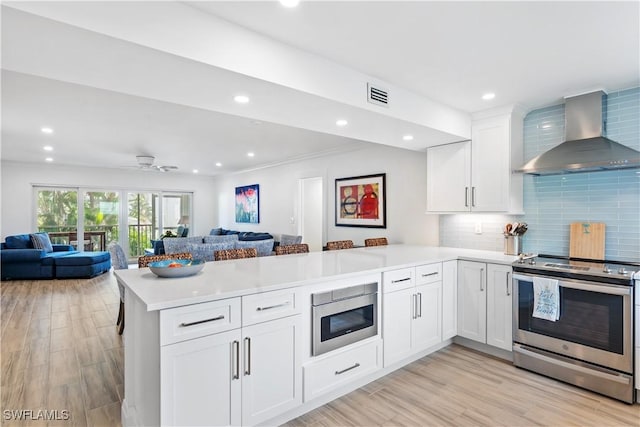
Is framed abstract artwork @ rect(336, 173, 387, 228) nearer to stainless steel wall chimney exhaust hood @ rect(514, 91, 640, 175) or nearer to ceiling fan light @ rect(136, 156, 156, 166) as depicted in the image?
stainless steel wall chimney exhaust hood @ rect(514, 91, 640, 175)

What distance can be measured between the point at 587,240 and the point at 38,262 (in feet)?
29.1

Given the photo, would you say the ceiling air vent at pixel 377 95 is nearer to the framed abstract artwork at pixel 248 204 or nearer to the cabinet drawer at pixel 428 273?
the cabinet drawer at pixel 428 273

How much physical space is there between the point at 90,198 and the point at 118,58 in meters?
8.28

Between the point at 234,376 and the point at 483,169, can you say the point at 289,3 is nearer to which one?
the point at 234,376

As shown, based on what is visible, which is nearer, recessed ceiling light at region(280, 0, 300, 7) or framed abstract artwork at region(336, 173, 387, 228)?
recessed ceiling light at region(280, 0, 300, 7)

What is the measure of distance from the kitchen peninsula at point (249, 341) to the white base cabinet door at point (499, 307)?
76 centimetres

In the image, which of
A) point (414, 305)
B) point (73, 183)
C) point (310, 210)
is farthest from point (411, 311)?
point (73, 183)

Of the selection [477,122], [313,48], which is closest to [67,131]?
[313,48]

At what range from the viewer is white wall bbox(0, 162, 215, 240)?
749 centimetres

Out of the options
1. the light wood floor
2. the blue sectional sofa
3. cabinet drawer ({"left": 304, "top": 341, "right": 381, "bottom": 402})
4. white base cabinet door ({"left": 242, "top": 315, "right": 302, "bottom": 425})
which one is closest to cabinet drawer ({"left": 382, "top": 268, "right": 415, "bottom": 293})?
cabinet drawer ({"left": 304, "top": 341, "right": 381, "bottom": 402})

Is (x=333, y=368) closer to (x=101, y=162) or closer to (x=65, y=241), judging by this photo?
(x=101, y=162)

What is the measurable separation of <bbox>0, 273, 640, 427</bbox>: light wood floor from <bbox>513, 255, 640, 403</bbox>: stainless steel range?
0.46ft

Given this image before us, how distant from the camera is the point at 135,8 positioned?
1.61 m

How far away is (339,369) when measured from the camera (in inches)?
92.4
